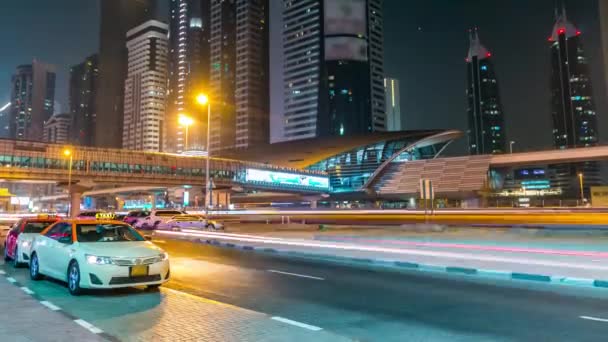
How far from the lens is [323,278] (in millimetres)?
12570

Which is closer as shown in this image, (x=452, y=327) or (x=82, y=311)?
(x=452, y=327)

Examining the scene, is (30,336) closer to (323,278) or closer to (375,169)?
(323,278)

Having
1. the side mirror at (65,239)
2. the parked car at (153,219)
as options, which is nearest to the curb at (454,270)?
the side mirror at (65,239)

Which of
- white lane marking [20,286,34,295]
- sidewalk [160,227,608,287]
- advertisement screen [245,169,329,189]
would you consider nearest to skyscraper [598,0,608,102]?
sidewalk [160,227,608,287]

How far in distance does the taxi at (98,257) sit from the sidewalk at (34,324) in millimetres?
1057

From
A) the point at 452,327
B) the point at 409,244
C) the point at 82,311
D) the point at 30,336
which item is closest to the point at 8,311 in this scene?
the point at 82,311

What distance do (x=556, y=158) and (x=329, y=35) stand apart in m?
117

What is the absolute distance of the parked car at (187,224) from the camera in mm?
32719

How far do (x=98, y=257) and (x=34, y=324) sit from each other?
7.96ft

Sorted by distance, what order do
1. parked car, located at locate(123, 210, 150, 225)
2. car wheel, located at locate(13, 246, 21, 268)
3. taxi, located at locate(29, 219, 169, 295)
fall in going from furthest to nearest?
parked car, located at locate(123, 210, 150, 225), car wheel, located at locate(13, 246, 21, 268), taxi, located at locate(29, 219, 169, 295)

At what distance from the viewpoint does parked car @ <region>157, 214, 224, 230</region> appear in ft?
107

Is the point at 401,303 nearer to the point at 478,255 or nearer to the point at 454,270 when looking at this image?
the point at 454,270

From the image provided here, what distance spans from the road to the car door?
44 cm

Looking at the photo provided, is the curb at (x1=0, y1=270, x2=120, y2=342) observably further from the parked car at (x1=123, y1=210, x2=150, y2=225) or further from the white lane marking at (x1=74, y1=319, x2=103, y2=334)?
the parked car at (x1=123, y1=210, x2=150, y2=225)
